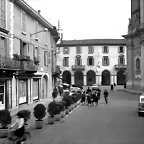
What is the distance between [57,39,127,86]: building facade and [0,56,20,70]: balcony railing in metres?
45.9

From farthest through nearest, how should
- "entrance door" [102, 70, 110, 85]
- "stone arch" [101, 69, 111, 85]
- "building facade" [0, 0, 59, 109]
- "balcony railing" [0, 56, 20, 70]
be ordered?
1. "entrance door" [102, 70, 110, 85]
2. "stone arch" [101, 69, 111, 85]
3. "building facade" [0, 0, 59, 109]
4. "balcony railing" [0, 56, 20, 70]

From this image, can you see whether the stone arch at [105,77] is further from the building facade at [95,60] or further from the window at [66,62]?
the window at [66,62]

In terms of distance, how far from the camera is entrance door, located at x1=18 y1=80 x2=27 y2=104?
2203cm

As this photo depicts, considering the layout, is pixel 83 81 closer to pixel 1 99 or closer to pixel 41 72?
pixel 41 72

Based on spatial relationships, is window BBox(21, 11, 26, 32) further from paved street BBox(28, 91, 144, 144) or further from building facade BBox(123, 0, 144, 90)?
building facade BBox(123, 0, 144, 90)

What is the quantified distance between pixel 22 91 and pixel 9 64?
17.9 ft

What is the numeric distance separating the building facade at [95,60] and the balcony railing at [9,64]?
1805 inches

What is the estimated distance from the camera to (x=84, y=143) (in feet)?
32.2

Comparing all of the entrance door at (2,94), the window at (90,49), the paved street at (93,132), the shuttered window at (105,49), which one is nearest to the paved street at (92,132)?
the paved street at (93,132)

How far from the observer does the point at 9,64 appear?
1772 centimetres

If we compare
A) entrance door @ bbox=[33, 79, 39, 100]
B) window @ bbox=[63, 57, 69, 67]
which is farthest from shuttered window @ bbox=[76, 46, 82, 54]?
entrance door @ bbox=[33, 79, 39, 100]

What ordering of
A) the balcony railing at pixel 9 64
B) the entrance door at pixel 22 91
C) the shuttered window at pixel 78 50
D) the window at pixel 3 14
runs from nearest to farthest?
the balcony railing at pixel 9 64 < the window at pixel 3 14 < the entrance door at pixel 22 91 < the shuttered window at pixel 78 50

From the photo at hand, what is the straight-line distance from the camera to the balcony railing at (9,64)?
16.8 meters

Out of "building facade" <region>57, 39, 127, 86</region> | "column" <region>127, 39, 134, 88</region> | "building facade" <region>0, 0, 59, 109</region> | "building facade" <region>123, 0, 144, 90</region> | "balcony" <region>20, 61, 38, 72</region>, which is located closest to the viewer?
"building facade" <region>0, 0, 59, 109</region>
